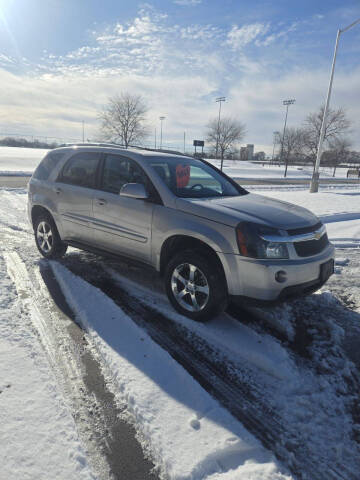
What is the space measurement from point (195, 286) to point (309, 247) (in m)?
1.22

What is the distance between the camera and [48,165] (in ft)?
16.7

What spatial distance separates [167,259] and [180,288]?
1.21 ft

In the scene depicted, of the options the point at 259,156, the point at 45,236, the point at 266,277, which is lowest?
the point at 45,236

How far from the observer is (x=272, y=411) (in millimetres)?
2229

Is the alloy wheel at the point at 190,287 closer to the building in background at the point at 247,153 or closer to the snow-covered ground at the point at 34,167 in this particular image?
the snow-covered ground at the point at 34,167

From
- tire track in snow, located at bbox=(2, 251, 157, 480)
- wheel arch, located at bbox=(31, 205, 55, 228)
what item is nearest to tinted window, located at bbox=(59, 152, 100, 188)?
wheel arch, located at bbox=(31, 205, 55, 228)

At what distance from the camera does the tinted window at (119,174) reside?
3.89 m

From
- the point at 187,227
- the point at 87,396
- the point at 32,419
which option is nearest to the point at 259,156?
the point at 187,227

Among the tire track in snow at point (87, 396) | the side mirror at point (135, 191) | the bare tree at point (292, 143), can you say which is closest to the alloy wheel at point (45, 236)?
the tire track in snow at point (87, 396)

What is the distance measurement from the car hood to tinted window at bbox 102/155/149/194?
Answer: 0.75m

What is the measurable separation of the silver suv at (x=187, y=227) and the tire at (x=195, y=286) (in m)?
0.01

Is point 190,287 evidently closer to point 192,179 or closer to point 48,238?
point 192,179

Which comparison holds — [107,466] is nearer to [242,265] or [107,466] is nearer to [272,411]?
[272,411]

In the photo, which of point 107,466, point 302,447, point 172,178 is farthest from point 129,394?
point 172,178
